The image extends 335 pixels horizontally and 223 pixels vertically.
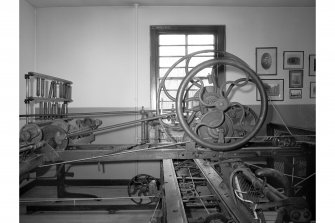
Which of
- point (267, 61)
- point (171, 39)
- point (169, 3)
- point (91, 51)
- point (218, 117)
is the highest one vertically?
point (169, 3)

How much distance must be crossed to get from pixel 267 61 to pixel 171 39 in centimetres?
166

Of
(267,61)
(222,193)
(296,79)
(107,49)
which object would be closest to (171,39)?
(107,49)

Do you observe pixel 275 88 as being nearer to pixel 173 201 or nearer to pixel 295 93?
pixel 295 93

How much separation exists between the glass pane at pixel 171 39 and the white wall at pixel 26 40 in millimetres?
2065

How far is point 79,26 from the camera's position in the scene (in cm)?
455

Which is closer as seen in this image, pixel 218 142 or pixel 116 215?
pixel 218 142

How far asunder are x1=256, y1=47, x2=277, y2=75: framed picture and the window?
2.26 ft

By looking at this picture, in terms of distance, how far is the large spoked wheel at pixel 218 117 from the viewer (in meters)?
1.88

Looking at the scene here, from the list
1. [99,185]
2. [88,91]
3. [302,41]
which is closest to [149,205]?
[99,185]

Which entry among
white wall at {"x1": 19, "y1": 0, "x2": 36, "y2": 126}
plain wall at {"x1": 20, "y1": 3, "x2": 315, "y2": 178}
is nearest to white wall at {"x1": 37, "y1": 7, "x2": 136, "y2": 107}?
plain wall at {"x1": 20, "y1": 3, "x2": 315, "y2": 178}

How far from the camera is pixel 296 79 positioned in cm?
471

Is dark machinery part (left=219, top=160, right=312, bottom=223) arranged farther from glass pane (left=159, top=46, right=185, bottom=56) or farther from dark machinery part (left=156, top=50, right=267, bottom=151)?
glass pane (left=159, top=46, right=185, bottom=56)

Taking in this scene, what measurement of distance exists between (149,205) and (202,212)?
3.54 ft
